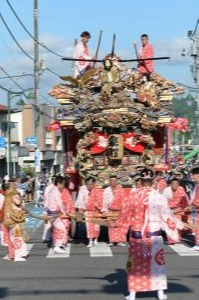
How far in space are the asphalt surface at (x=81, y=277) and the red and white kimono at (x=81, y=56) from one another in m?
4.73

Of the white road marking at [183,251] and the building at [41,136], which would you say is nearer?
the white road marking at [183,251]

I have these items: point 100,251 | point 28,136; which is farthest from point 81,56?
point 28,136

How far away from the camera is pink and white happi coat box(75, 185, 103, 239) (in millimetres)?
14812

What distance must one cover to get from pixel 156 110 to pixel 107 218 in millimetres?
3197

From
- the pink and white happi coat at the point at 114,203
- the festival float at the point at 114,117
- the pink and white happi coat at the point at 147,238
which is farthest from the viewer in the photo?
the festival float at the point at 114,117

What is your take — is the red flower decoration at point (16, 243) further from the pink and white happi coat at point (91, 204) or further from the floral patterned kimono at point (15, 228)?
the pink and white happi coat at point (91, 204)

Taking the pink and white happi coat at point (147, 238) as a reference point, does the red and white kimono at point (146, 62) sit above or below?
above

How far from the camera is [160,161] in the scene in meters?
16.4

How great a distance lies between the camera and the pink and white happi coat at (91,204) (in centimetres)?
1481

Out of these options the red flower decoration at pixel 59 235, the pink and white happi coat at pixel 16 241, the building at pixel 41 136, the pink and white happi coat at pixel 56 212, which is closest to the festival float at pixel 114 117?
the pink and white happi coat at pixel 56 212

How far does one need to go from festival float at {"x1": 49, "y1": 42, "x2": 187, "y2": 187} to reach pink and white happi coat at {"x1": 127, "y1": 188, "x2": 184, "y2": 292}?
703 centimetres

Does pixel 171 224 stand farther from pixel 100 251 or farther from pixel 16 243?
pixel 100 251

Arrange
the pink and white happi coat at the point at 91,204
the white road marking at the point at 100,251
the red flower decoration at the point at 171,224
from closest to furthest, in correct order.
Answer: the red flower decoration at the point at 171,224
the white road marking at the point at 100,251
the pink and white happi coat at the point at 91,204

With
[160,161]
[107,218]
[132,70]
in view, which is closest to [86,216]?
[107,218]
